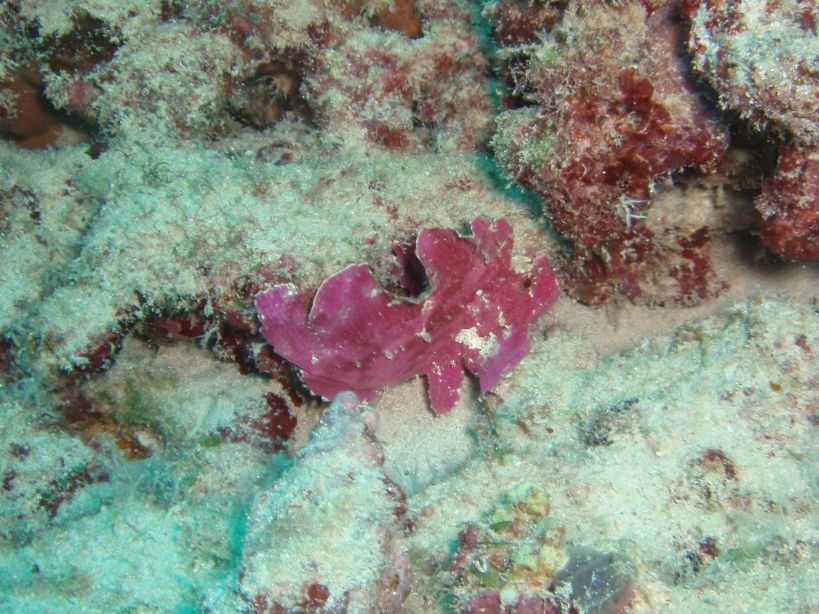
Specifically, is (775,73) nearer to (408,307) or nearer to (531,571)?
(408,307)

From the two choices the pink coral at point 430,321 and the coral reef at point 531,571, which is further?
the pink coral at point 430,321

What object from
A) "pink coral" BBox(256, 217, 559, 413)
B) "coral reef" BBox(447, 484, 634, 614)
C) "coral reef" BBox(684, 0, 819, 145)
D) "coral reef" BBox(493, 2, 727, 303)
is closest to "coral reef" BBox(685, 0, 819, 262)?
"coral reef" BBox(684, 0, 819, 145)

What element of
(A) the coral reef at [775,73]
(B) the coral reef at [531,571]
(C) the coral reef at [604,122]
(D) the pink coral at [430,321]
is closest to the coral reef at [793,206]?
(A) the coral reef at [775,73]

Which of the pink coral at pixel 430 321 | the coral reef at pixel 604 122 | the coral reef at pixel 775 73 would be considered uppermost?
the coral reef at pixel 775 73

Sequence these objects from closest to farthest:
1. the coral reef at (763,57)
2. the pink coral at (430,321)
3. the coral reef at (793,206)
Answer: the coral reef at (763,57), the coral reef at (793,206), the pink coral at (430,321)

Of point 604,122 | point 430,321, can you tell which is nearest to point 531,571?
point 430,321

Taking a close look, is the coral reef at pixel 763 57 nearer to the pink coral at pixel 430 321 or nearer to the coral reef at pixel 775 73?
the coral reef at pixel 775 73

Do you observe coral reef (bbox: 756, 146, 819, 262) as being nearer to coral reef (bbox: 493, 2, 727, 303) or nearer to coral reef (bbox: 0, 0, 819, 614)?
coral reef (bbox: 0, 0, 819, 614)
